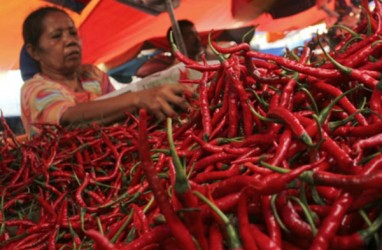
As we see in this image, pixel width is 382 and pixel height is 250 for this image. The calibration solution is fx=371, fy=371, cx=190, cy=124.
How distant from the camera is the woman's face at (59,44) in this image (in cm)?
297

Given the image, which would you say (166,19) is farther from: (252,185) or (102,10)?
(252,185)

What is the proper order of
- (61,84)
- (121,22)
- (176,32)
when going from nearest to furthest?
(61,84) < (176,32) < (121,22)

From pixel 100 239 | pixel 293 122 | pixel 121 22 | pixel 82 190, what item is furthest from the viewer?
pixel 121 22

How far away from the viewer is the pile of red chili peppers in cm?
71

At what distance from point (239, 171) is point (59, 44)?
2450 mm

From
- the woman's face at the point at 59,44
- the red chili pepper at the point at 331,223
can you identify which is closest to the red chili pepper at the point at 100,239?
the red chili pepper at the point at 331,223

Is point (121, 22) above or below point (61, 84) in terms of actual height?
above

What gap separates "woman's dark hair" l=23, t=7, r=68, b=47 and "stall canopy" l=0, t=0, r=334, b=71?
130 cm

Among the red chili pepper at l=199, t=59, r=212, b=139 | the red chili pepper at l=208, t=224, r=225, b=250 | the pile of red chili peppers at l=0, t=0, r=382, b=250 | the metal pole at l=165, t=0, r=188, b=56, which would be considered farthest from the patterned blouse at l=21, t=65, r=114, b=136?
the red chili pepper at l=208, t=224, r=225, b=250

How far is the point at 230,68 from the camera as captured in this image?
3.89ft

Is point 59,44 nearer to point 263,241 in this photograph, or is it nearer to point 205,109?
point 205,109

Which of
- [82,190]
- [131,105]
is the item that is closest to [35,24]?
[131,105]

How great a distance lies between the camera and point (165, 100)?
2.00m

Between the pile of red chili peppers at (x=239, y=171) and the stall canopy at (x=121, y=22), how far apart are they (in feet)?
11.1
